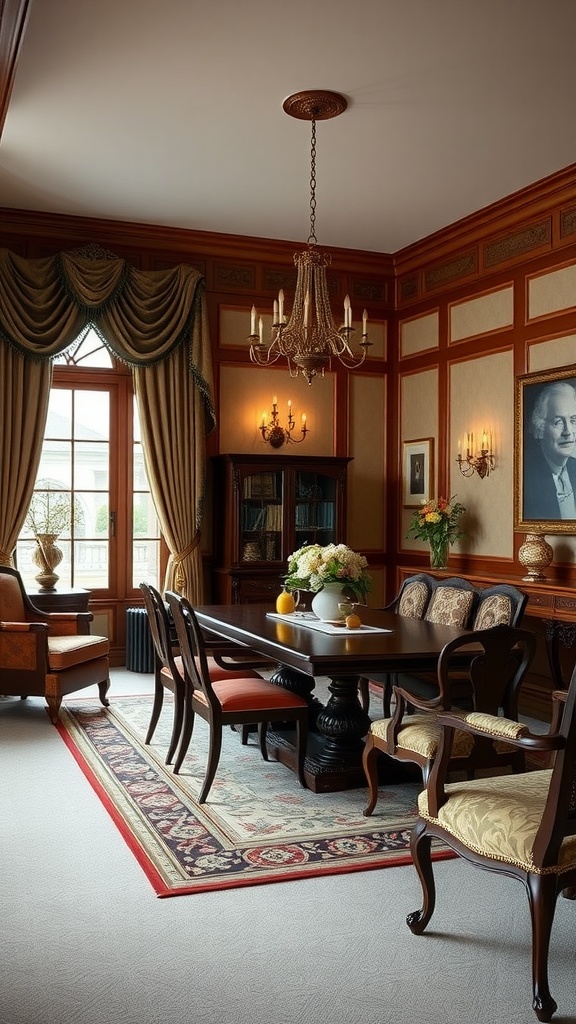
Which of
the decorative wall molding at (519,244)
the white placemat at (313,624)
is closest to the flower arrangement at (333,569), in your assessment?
the white placemat at (313,624)

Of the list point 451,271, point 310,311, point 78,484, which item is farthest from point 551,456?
point 78,484

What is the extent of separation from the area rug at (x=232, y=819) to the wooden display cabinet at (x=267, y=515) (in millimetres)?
2254

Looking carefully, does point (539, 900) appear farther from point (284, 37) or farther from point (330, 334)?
point (284, 37)

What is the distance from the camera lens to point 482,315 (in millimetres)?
7281

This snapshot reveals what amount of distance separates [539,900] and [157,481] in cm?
550

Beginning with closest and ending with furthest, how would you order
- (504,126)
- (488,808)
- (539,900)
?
(539,900), (488,808), (504,126)

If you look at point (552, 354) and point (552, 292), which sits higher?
point (552, 292)

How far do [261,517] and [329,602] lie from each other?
2.70 m

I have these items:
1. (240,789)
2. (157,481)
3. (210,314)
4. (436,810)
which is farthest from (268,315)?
(436,810)

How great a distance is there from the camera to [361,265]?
331 inches

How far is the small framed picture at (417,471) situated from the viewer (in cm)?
805

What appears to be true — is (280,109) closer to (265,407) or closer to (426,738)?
(265,407)

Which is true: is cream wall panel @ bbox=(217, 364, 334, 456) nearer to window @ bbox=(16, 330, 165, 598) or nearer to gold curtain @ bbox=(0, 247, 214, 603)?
gold curtain @ bbox=(0, 247, 214, 603)

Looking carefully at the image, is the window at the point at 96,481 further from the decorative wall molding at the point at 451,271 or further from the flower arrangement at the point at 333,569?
the flower arrangement at the point at 333,569
